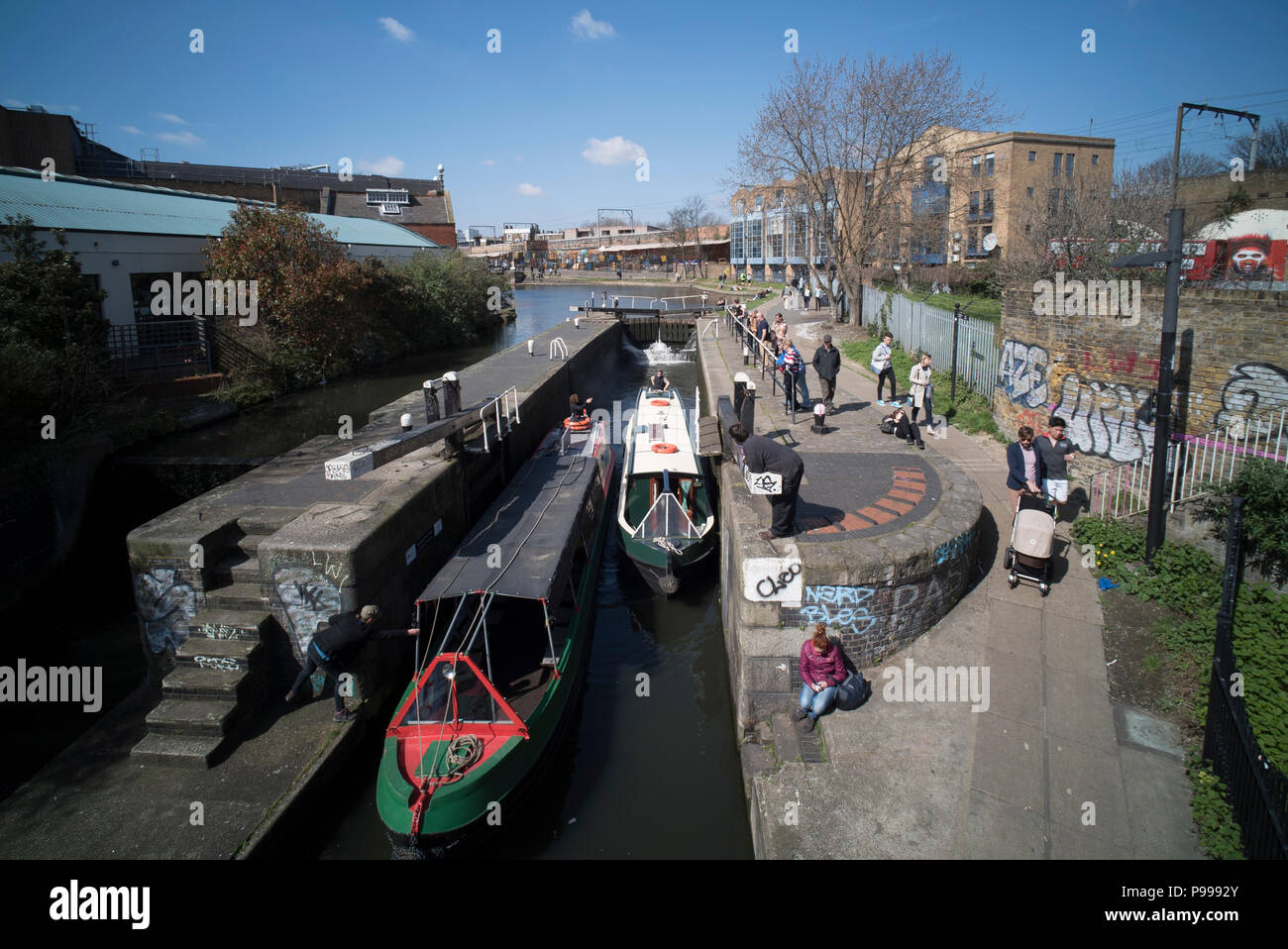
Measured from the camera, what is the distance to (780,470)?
8.81m

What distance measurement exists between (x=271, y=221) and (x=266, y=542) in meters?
19.9

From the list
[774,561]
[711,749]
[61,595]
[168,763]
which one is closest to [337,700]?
[168,763]

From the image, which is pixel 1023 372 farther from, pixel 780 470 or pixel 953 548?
pixel 780 470

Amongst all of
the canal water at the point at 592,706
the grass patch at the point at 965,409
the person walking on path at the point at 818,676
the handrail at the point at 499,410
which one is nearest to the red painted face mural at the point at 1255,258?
the grass patch at the point at 965,409

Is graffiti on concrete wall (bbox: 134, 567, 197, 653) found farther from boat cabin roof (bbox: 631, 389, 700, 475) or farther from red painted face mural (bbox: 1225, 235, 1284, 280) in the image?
red painted face mural (bbox: 1225, 235, 1284, 280)

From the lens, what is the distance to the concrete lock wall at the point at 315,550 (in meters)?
9.34

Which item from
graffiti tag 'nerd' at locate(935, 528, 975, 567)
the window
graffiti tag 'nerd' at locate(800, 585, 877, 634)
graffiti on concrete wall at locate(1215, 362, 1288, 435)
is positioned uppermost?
the window

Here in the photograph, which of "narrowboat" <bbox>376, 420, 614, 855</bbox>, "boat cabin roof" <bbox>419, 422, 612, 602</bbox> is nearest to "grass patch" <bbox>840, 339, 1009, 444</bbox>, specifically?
"boat cabin roof" <bbox>419, 422, 612, 602</bbox>

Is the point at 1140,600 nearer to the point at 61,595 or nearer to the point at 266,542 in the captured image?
the point at 266,542

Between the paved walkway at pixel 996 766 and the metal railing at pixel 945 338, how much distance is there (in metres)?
8.78

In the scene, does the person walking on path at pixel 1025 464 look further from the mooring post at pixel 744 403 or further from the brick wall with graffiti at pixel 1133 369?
the mooring post at pixel 744 403

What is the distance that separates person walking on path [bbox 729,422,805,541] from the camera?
8.79m

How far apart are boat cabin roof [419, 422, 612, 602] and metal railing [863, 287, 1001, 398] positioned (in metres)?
9.20

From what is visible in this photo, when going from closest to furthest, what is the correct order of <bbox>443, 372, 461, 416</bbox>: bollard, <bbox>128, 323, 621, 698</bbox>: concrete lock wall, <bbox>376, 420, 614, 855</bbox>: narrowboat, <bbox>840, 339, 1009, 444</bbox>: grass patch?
<bbox>376, 420, 614, 855</bbox>: narrowboat → <bbox>128, 323, 621, 698</bbox>: concrete lock wall → <bbox>443, 372, 461, 416</bbox>: bollard → <bbox>840, 339, 1009, 444</bbox>: grass patch
